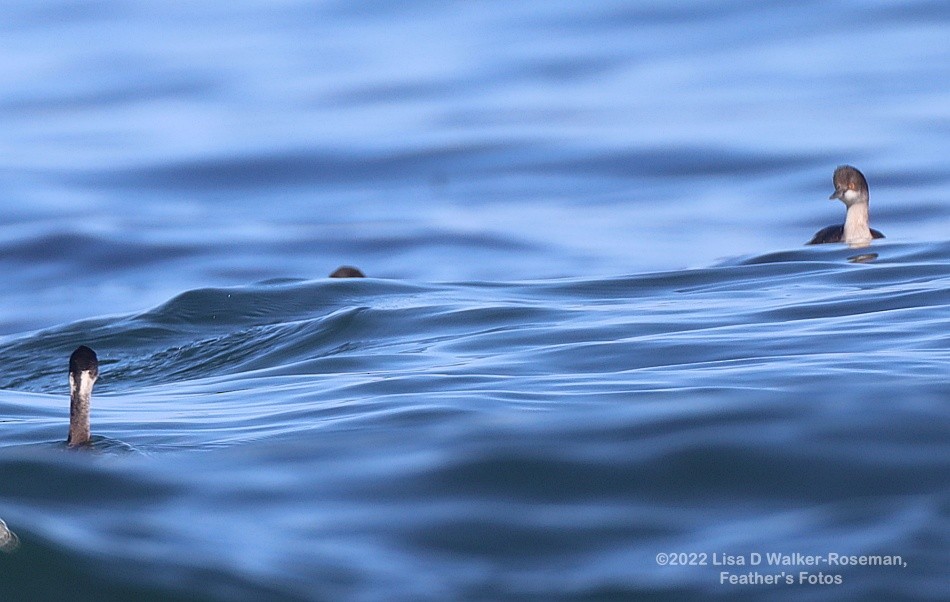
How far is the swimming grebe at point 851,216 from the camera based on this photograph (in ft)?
49.7

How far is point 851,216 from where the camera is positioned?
15586mm

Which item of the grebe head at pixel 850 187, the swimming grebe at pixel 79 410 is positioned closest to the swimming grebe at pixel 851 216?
the grebe head at pixel 850 187

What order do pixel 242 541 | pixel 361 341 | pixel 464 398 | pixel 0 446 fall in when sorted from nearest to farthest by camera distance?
pixel 242 541 → pixel 0 446 → pixel 464 398 → pixel 361 341

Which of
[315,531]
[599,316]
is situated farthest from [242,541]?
[599,316]

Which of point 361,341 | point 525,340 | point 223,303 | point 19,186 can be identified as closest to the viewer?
point 525,340

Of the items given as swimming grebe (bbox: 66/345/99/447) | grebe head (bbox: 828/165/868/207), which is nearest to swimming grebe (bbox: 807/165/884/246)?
grebe head (bbox: 828/165/868/207)

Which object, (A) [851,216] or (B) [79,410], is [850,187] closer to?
(A) [851,216]

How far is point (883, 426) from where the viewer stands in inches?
263

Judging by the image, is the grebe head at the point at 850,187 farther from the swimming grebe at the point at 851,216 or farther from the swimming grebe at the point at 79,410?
the swimming grebe at the point at 79,410

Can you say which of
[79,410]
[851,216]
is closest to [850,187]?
[851,216]

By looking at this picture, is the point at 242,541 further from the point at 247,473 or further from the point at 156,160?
the point at 156,160

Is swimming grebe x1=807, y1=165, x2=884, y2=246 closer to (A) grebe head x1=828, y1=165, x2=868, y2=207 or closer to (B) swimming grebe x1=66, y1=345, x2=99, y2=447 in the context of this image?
(A) grebe head x1=828, y1=165, x2=868, y2=207

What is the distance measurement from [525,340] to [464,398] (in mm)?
2032

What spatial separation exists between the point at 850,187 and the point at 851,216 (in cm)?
103
